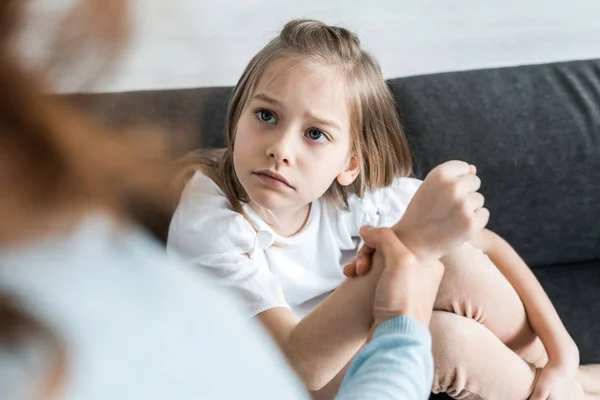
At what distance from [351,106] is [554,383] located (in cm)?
56

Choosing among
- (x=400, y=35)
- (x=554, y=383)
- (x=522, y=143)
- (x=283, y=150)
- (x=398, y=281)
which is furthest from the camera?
(x=400, y=35)

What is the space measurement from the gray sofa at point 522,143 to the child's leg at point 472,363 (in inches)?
13.9

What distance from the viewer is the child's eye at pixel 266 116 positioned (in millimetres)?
1167

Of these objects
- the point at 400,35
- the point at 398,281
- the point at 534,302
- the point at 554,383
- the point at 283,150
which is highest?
the point at 400,35

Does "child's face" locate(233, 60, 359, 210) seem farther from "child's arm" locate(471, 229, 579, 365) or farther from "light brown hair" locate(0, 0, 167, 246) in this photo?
"light brown hair" locate(0, 0, 167, 246)

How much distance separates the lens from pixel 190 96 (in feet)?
4.94

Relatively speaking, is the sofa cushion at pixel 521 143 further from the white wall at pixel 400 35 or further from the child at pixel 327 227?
the white wall at pixel 400 35

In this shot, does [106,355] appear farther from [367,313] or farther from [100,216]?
[367,313]

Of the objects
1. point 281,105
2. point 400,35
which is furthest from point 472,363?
point 400,35

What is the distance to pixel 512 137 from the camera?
4.91ft

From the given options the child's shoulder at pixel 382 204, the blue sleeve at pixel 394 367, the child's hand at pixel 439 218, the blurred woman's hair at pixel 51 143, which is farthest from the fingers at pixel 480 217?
the blurred woman's hair at pixel 51 143

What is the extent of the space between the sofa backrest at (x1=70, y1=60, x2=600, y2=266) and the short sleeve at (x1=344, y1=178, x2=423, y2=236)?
129mm

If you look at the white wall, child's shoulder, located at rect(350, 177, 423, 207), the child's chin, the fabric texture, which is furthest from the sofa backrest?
the fabric texture

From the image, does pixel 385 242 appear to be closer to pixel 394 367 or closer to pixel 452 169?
pixel 452 169
